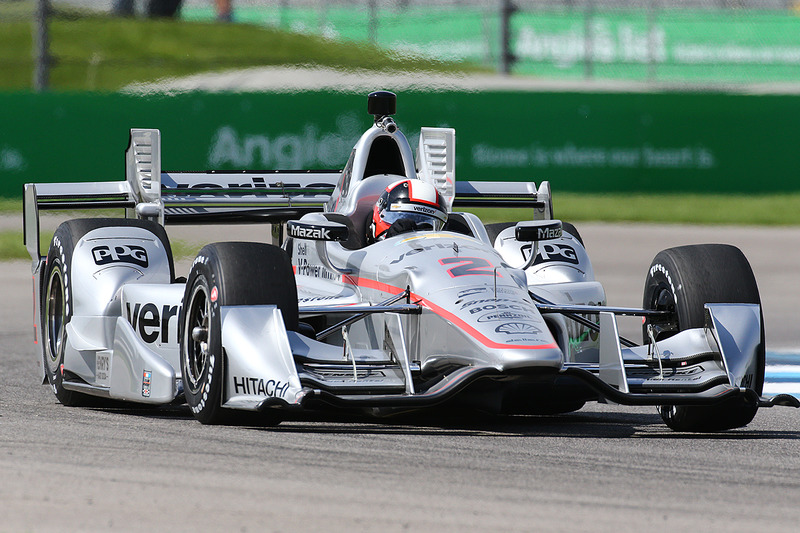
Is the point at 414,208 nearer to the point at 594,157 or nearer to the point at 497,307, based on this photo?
the point at 497,307

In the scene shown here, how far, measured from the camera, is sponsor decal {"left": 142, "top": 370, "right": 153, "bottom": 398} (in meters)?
7.36

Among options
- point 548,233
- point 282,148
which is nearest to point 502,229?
point 548,233

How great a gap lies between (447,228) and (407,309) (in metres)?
1.62

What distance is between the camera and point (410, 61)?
2275 cm

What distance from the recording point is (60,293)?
28.9 feet

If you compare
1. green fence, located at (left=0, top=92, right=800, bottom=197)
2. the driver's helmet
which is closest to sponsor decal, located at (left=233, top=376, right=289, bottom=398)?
the driver's helmet

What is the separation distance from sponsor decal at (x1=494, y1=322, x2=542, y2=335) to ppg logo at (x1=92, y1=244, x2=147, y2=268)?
8.87ft

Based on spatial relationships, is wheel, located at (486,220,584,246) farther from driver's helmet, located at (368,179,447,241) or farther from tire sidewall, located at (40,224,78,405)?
tire sidewall, located at (40,224,78,405)

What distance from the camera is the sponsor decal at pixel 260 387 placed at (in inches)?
257

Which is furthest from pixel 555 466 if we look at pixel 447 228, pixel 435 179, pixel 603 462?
pixel 435 179

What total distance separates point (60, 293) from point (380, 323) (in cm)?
267

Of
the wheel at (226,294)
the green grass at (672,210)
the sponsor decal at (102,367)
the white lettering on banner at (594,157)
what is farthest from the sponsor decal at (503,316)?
the white lettering on banner at (594,157)

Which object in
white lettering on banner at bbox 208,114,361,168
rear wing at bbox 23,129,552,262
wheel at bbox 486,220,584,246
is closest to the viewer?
rear wing at bbox 23,129,552,262

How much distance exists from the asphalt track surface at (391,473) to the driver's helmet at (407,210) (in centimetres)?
106
